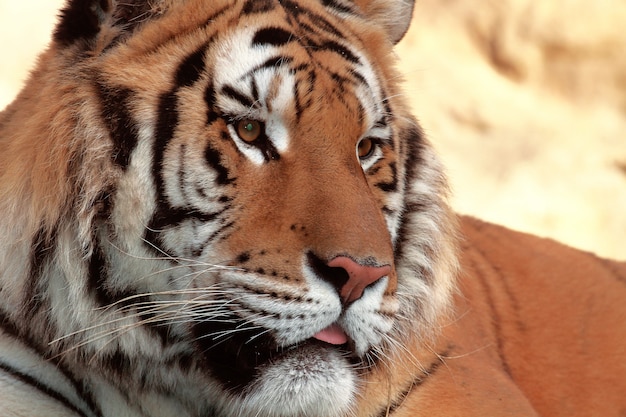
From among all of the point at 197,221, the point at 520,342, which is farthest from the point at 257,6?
the point at 520,342

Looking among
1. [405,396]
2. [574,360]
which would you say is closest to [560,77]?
[574,360]

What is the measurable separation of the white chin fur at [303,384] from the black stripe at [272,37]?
1.66 feet

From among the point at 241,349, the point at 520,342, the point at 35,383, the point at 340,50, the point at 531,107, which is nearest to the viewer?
the point at 241,349

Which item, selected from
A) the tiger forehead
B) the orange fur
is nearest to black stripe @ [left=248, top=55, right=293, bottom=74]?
the tiger forehead

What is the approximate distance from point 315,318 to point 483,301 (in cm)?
89

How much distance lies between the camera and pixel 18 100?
1.61 meters

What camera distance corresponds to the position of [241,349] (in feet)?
4.48

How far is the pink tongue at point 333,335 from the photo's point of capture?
132 centimetres

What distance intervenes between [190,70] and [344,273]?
428 mm

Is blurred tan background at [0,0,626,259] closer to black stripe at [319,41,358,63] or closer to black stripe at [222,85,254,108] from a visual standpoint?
black stripe at [319,41,358,63]

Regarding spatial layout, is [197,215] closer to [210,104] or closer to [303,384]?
[210,104]

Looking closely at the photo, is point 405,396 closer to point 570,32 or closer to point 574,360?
point 574,360

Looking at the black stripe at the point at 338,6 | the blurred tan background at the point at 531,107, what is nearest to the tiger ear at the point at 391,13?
the black stripe at the point at 338,6

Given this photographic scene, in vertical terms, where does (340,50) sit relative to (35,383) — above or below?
above
